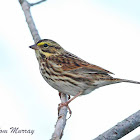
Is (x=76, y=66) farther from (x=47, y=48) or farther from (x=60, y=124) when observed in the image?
(x=60, y=124)

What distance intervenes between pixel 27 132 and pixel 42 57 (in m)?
1.23

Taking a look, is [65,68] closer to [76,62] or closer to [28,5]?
[76,62]

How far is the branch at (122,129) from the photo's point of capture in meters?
3.23

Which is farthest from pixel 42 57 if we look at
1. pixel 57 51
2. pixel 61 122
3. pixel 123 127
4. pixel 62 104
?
pixel 123 127

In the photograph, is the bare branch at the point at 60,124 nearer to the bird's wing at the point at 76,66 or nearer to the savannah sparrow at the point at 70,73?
the savannah sparrow at the point at 70,73

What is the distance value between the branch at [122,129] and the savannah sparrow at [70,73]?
1.42 meters

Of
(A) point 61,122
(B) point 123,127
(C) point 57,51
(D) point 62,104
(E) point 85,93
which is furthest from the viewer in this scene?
(C) point 57,51

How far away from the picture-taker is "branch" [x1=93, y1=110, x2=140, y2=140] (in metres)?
3.23

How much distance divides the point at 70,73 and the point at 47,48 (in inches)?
22.6

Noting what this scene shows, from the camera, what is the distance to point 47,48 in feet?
17.6

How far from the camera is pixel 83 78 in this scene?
5090mm

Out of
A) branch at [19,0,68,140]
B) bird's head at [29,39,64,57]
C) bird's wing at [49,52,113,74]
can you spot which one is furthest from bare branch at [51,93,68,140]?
bird's head at [29,39,64,57]

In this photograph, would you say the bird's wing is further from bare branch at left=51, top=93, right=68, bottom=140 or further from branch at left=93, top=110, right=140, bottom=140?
branch at left=93, top=110, right=140, bottom=140

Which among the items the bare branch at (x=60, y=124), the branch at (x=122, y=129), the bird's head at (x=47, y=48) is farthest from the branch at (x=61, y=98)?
the branch at (x=122, y=129)
